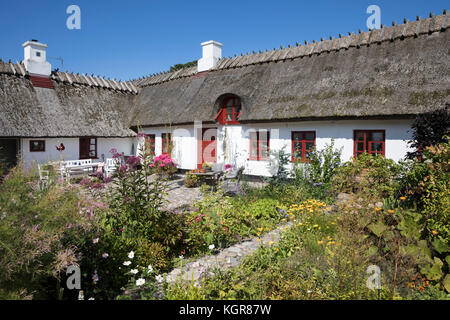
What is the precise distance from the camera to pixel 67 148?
14.4 meters

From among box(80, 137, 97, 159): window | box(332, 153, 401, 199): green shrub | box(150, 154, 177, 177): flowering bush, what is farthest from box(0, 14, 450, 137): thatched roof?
box(150, 154, 177, 177): flowering bush

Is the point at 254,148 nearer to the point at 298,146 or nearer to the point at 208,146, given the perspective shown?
the point at 298,146

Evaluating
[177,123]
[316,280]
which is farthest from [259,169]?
[316,280]

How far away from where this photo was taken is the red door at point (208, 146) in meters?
13.8

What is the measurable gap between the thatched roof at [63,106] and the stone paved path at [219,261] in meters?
11.6

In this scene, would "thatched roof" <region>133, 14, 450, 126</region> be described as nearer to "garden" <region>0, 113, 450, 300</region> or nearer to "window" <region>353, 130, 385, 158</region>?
"window" <region>353, 130, 385, 158</region>

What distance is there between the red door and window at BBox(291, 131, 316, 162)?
3971mm

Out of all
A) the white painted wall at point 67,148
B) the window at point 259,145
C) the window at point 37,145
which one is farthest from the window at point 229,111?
the window at point 37,145

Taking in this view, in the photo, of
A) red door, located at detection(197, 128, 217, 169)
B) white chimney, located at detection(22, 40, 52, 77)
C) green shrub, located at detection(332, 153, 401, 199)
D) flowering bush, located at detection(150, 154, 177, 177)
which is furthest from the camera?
white chimney, located at detection(22, 40, 52, 77)

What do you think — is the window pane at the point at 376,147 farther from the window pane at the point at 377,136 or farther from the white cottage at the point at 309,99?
the window pane at the point at 377,136

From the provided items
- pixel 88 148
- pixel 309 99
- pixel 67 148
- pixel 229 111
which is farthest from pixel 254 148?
pixel 67 148

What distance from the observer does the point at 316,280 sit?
374 centimetres

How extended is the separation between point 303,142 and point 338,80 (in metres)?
2.56

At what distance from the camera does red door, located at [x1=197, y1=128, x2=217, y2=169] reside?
13773 millimetres
